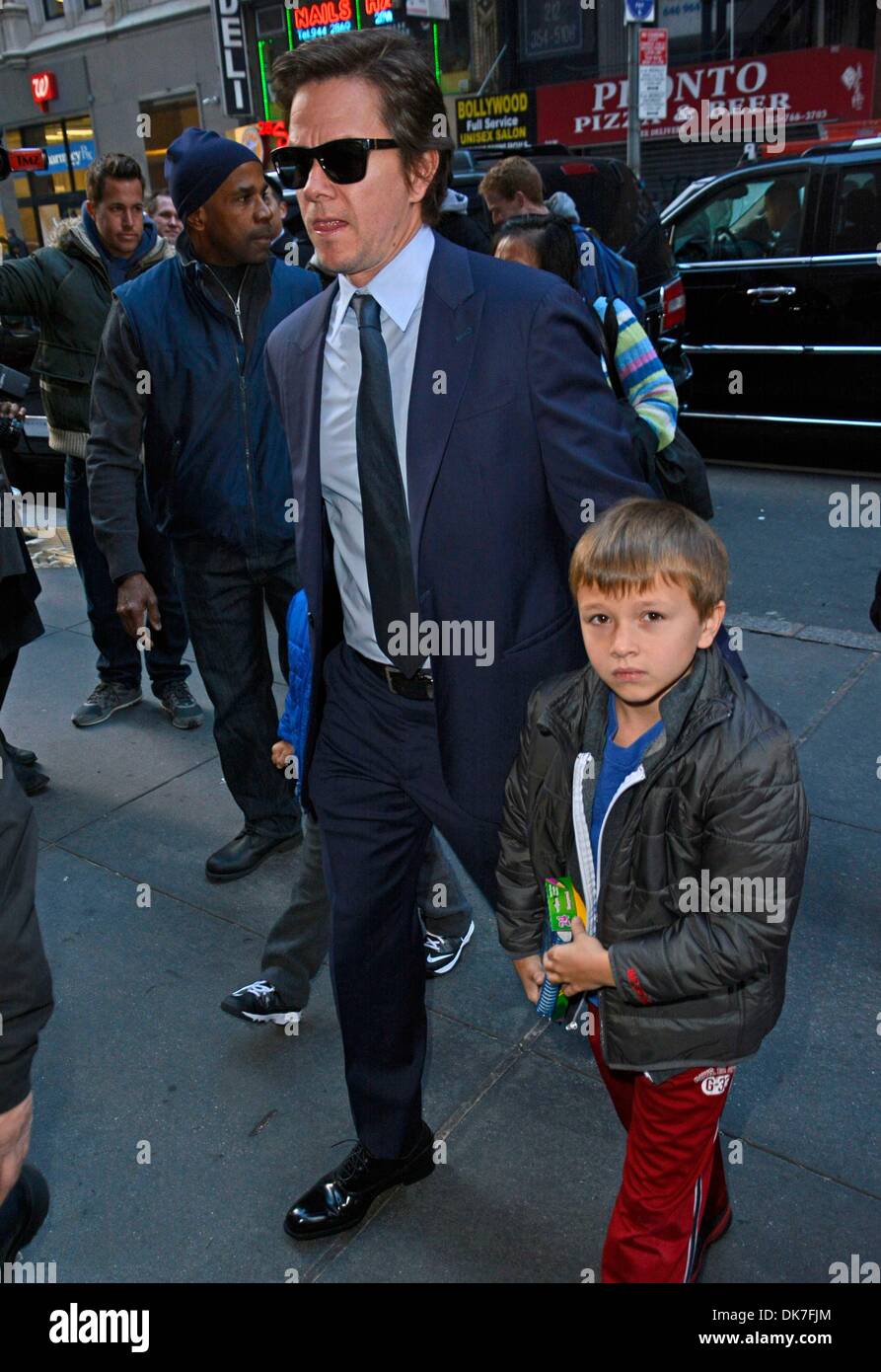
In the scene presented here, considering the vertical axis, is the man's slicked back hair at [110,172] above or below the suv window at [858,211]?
above

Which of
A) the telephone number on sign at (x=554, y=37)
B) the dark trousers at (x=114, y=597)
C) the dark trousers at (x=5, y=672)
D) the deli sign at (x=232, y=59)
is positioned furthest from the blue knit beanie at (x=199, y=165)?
the deli sign at (x=232, y=59)

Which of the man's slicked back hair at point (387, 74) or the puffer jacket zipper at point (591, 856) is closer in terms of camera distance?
the puffer jacket zipper at point (591, 856)

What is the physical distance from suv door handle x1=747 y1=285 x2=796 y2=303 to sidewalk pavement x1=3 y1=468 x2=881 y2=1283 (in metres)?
4.57

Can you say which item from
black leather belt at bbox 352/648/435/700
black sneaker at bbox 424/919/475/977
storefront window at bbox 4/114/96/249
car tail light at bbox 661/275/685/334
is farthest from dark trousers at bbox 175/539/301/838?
storefront window at bbox 4/114/96/249

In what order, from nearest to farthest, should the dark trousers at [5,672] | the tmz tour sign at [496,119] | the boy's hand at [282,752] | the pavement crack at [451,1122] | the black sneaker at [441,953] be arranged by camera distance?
the pavement crack at [451,1122], the boy's hand at [282,752], the black sneaker at [441,953], the dark trousers at [5,672], the tmz tour sign at [496,119]

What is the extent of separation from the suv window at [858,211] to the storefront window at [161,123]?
19.2m

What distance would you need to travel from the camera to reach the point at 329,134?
6.97 feet

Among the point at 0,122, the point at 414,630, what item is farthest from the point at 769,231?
the point at 0,122

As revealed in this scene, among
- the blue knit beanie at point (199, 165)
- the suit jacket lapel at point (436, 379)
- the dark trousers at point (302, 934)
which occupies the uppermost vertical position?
the blue knit beanie at point (199, 165)

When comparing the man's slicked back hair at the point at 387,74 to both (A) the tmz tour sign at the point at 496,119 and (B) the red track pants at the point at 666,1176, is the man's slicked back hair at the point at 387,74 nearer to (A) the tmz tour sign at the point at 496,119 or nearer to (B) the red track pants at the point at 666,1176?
(B) the red track pants at the point at 666,1176

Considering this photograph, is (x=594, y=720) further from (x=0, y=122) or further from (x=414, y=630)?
(x=0, y=122)

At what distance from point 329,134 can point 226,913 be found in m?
2.48

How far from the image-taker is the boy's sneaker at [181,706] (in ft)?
17.2

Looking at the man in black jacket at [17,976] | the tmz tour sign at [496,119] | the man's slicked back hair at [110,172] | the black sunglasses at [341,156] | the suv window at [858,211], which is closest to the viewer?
the man in black jacket at [17,976]
